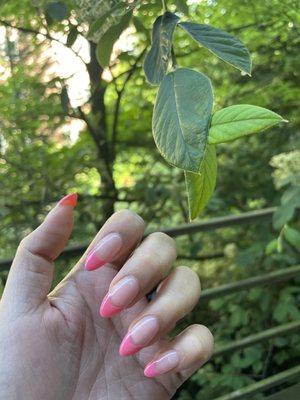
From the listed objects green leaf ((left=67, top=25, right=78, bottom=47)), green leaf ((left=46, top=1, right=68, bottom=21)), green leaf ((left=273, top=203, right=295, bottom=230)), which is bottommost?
green leaf ((left=273, top=203, right=295, bottom=230))

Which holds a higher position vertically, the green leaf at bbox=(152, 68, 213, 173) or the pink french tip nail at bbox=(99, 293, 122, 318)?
the green leaf at bbox=(152, 68, 213, 173)

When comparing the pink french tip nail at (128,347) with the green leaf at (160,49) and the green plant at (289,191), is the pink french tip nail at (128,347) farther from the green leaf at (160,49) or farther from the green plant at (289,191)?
the green plant at (289,191)

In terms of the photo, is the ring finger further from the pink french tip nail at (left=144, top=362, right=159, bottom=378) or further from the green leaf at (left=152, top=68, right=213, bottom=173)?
the green leaf at (left=152, top=68, right=213, bottom=173)

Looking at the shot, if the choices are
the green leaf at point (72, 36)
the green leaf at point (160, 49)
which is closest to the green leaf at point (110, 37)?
the green leaf at point (160, 49)

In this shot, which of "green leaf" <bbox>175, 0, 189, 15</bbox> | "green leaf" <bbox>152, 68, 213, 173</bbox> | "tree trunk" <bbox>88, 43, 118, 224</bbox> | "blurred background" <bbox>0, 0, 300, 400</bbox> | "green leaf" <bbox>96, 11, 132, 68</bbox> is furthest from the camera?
"tree trunk" <bbox>88, 43, 118, 224</bbox>

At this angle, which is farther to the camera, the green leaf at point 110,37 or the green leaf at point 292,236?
the green leaf at point 292,236

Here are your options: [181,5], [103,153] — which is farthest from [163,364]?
[103,153]

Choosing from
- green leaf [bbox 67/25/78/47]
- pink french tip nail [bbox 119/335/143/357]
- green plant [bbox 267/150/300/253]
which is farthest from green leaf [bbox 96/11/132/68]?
green plant [bbox 267/150/300/253]

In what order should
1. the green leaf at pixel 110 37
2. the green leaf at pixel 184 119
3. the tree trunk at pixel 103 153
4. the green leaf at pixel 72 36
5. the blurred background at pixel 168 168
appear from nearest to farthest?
the green leaf at pixel 184 119 → the green leaf at pixel 110 37 → the green leaf at pixel 72 36 → the blurred background at pixel 168 168 → the tree trunk at pixel 103 153
